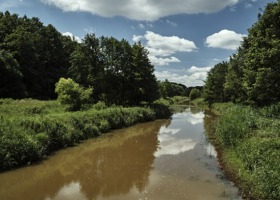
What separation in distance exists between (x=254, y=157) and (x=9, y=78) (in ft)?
112

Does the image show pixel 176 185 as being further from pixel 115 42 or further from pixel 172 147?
pixel 115 42

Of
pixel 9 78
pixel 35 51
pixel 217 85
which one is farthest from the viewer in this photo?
pixel 217 85

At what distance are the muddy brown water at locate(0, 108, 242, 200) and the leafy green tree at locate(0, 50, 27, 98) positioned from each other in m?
21.2

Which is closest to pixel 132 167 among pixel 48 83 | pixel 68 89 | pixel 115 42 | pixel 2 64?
pixel 68 89

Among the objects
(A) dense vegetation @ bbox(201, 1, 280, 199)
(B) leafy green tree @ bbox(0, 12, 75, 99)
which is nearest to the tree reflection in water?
(A) dense vegetation @ bbox(201, 1, 280, 199)

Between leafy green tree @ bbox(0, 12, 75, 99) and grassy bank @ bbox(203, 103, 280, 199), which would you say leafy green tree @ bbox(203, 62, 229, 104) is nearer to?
leafy green tree @ bbox(0, 12, 75, 99)

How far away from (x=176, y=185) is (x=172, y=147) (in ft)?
27.3

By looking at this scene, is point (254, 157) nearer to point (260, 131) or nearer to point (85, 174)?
point (260, 131)

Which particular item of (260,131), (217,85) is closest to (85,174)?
(260,131)

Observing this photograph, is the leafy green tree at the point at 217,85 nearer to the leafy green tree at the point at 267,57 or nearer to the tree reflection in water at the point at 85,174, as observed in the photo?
the leafy green tree at the point at 267,57

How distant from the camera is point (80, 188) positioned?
11805 millimetres

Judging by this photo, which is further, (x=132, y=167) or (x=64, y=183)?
(x=132, y=167)

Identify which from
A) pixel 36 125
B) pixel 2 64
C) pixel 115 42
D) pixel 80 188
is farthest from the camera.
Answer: pixel 115 42

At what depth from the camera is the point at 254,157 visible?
36.2 ft
